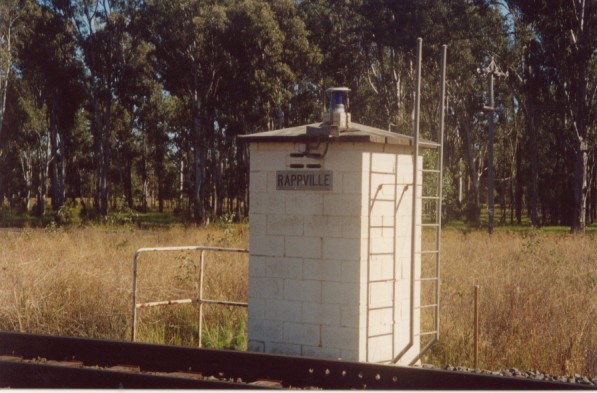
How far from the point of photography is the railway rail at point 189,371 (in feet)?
20.2

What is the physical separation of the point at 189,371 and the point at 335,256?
1841mm

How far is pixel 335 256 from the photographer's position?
24.2ft

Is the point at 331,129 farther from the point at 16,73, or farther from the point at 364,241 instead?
the point at 16,73

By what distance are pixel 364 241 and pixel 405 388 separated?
1555mm

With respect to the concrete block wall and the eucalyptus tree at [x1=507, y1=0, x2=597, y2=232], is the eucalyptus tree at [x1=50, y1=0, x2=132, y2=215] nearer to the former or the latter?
the eucalyptus tree at [x1=507, y1=0, x2=597, y2=232]

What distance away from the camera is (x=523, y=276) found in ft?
38.3

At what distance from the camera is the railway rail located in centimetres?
615

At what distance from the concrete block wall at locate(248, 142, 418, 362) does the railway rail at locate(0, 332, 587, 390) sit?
68cm

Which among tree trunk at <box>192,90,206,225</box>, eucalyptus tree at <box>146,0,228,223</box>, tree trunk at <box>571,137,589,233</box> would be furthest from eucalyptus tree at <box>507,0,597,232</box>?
tree trunk at <box>192,90,206,225</box>

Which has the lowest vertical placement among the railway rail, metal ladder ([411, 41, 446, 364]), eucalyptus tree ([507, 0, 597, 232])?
the railway rail

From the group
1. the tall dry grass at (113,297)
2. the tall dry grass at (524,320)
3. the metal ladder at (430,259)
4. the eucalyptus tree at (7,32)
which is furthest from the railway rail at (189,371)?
the eucalyptus tree at (7,32)

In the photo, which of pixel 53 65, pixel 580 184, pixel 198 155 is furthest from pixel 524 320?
pixel 53 65

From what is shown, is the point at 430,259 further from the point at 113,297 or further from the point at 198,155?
the point at 198,155

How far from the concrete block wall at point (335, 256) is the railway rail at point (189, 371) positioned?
68 cm
